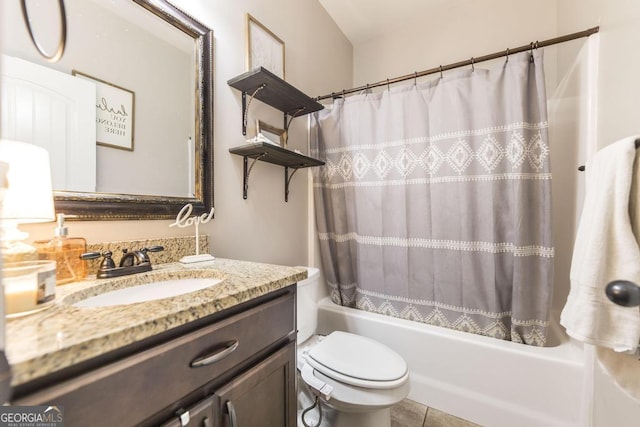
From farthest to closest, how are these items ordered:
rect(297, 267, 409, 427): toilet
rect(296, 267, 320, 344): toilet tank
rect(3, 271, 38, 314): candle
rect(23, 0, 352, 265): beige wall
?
rect(296, 267, 320, 344): toilet tank → rect(23, 0, 352, 265): beige wall → rect(297, 267, 409, 427): toilet → rect(3, 271, 38, 314): candle

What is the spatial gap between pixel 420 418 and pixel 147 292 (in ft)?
4.73

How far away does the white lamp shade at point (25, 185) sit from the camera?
56cm

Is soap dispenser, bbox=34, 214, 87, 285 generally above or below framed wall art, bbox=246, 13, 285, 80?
below

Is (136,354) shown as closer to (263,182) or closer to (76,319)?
(76,319)

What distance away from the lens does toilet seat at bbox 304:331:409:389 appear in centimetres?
99

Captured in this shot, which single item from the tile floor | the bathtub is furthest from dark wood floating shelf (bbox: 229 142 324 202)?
the tile floor

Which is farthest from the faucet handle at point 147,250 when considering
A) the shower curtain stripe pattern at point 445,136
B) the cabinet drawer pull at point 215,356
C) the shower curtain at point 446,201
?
the shower curtain stripe pattern at point 445,136

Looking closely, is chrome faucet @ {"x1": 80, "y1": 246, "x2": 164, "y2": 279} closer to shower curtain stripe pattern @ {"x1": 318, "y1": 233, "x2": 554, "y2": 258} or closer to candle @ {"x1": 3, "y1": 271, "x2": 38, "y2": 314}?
candle @ {"x1": 3, "y1": 271, "x2": 38, "y2": 314}

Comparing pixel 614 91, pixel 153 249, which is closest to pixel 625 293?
pixel 614 91

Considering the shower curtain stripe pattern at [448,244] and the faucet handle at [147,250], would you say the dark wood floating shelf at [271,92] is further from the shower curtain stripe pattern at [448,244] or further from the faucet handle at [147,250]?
the shower curtain stripe pattern at [448,244]

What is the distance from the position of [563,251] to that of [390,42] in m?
1.99

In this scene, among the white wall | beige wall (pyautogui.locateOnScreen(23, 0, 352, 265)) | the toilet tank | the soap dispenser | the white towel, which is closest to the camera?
the white towel

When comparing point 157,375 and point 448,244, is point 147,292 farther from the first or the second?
point 448,244

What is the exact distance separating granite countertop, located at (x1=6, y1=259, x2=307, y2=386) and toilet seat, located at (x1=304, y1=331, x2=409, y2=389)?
54cm
